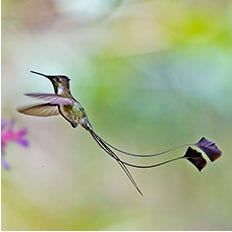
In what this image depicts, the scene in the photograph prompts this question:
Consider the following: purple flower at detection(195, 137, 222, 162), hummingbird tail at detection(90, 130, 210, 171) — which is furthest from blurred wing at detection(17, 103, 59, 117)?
purple flower at detection(195, 137, 222, 162)

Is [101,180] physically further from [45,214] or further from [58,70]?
[58,70]

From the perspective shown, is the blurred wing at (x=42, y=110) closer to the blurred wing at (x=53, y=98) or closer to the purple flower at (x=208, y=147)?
the blurred wing at (x=53, y=98)

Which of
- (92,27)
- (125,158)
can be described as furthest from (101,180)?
(92,27)

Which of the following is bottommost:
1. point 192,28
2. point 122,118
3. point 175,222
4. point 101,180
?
point 175,222

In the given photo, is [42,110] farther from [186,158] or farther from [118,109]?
[186,158]

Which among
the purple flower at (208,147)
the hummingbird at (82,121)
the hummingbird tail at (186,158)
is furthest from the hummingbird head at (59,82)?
the purple flower at (208,147)

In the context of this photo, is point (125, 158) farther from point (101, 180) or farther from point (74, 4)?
point (74, 4)

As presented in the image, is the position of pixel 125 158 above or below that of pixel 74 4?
below
